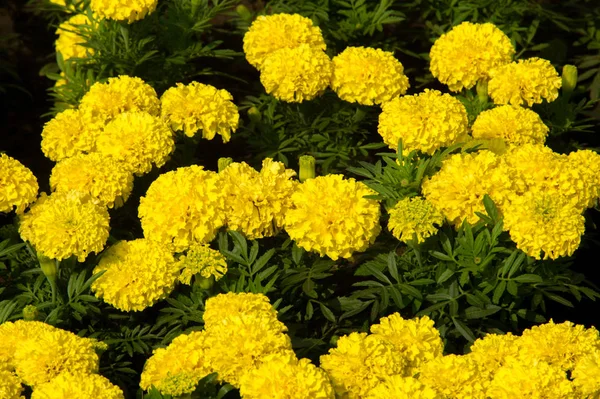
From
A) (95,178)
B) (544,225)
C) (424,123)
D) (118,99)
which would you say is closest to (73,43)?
(118,99)

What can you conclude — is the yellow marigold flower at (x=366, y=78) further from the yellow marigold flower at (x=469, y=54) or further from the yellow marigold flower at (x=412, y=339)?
the yellow marigold flower at (x=412, y=339)

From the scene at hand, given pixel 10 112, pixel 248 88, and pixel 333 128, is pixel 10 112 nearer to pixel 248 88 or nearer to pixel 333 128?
pixel 248 88

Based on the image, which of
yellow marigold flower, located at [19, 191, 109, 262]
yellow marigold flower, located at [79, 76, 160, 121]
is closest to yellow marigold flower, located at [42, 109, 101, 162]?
yellow marigold flower, located at [79, 76, 160, 121]

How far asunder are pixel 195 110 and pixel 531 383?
182 centimetres

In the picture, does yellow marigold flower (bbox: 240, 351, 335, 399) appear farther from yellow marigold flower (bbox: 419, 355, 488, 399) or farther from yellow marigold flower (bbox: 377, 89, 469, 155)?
yellow marigold flower (bbox: 377, 89, 469, 155)

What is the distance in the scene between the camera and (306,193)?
3521 millimetres

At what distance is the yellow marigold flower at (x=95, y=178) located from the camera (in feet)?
12.2

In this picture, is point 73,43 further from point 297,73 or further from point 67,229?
point 67,229

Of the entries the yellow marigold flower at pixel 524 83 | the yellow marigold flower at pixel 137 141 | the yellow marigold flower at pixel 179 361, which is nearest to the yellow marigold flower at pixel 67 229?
the yellow marigold flower at pixel 137 141

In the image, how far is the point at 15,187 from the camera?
3668mm

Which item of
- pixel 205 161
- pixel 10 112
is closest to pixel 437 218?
pixel 205 161

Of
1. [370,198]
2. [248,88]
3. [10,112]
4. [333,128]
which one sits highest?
[370,198]

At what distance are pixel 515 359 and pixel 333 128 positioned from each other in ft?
5.57

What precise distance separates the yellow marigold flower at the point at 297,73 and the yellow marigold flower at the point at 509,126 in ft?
2.25
